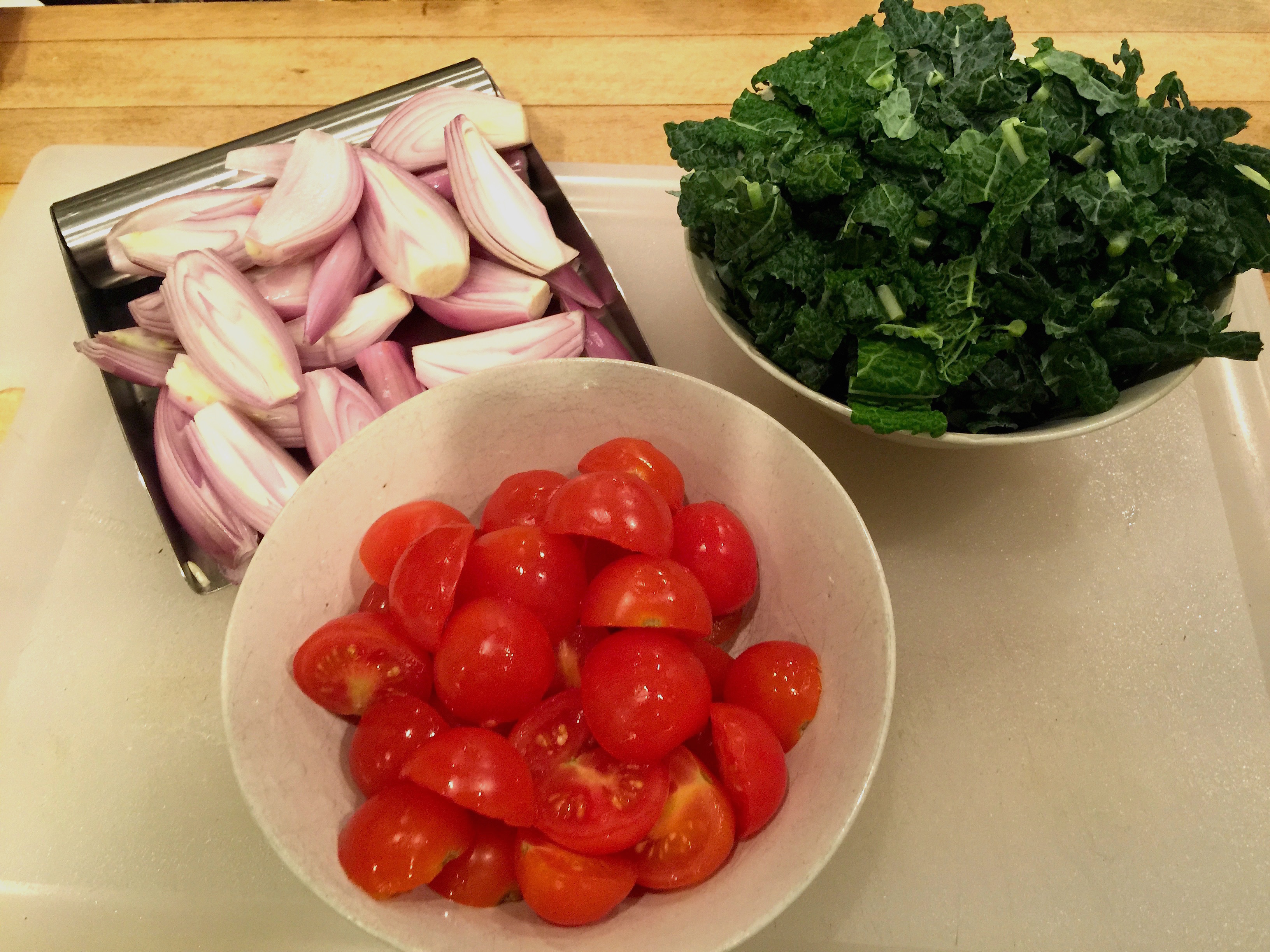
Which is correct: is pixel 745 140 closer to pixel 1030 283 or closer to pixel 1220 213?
pixel 1030 283

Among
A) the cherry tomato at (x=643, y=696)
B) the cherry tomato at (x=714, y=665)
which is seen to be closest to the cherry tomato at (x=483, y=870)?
the cherry tomato at (x=643, y=696)

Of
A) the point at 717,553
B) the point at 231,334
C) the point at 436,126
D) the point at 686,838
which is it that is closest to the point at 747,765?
the point at 686,838

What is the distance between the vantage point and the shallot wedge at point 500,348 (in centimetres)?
112

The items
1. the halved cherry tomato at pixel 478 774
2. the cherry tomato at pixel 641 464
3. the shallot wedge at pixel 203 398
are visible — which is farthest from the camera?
the shallot wedge at pixel 203 398

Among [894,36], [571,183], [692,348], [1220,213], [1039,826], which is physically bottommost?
[1039,826]

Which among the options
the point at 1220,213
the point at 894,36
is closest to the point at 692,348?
the point at 894,36

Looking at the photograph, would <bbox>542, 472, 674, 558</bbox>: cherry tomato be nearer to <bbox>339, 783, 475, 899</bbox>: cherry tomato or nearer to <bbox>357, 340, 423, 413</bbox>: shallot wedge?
<bbox>339, 783, 475, 899</bbox>: cherry tomato

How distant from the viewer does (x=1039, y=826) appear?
1008 millimetres

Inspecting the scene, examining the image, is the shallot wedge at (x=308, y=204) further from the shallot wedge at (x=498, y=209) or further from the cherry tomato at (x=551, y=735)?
the cherry tomato at (x=551, y=735)

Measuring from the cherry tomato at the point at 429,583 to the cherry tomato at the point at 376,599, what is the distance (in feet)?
0.22

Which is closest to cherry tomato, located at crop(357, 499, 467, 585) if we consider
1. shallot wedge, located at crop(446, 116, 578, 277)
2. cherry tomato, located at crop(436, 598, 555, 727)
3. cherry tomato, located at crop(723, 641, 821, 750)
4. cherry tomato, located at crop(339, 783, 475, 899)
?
cherry tomato, located at crop(436, 598, 555, 727)

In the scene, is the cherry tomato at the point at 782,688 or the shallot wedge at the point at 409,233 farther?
the shallot wedge at the point at 409,233

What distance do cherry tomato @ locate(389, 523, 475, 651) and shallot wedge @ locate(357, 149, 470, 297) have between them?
0.48 meters

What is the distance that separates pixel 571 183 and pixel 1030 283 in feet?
2.66
